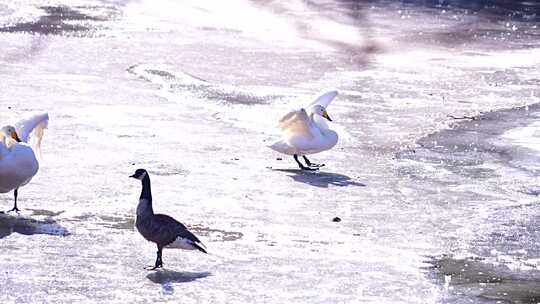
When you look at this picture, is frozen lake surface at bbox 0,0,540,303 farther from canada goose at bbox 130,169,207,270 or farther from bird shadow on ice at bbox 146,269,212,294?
canada goose at bbox 130,169,207,270

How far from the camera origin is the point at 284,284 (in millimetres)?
11445

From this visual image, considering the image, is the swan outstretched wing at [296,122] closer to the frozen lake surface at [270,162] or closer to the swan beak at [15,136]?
the frozen lake surface at [270,162]

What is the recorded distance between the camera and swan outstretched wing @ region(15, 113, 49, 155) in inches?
579

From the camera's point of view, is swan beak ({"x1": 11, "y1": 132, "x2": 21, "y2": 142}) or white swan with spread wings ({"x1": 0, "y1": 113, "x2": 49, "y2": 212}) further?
swan beak ({"x1": 11, "y1": 132, "x2": 21, "y2": 142})

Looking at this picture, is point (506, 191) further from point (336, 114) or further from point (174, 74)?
point (174, 74)

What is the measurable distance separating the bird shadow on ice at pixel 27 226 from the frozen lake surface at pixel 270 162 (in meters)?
0.02

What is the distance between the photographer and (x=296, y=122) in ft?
55.2

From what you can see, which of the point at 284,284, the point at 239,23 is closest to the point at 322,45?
the point at 239,23

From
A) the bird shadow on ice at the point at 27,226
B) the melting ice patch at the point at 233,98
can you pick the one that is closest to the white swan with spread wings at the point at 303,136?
the melting ice patch at the point at 233,98

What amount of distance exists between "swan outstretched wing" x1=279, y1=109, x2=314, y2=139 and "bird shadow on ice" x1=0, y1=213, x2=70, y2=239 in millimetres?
4229

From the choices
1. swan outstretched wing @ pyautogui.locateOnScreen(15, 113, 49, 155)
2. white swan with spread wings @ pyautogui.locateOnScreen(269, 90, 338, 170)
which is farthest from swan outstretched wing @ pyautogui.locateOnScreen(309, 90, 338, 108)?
swan outstretched wing @ pyautogui.locateOnScreen(15, 113, 49, 155)

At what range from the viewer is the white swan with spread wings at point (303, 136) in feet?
54.1

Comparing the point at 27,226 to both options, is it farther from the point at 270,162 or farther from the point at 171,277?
the point at 270,162

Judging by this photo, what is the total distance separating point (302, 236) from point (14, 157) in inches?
115
